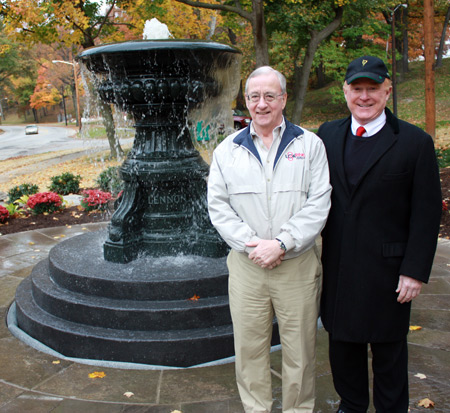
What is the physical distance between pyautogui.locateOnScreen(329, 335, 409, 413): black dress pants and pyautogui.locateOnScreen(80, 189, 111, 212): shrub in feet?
22.1

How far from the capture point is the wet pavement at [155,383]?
294 cm

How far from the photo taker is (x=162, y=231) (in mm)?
4594

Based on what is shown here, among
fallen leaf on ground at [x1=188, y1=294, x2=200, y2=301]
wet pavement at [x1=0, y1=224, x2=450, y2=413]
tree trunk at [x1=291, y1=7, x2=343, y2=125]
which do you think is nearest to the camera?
wet pavement at [x1=0, y1=224, x2=450, y2=413]

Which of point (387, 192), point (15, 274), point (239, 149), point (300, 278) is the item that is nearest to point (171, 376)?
point (300, 278)

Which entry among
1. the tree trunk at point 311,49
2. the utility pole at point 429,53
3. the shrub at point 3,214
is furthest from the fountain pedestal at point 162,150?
the tree trunk at point 311,49

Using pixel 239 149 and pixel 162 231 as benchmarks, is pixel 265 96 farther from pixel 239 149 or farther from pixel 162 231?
pixel 162 231

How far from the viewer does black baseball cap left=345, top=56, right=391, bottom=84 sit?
226cm

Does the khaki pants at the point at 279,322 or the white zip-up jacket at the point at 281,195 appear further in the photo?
the khaki pants at the point at 279,322

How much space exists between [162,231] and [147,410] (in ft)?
6.45

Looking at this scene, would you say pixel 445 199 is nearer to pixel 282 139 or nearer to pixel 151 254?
pixel 151 254

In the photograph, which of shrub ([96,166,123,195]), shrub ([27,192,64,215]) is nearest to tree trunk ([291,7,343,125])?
shrub ([96,166,123,195])

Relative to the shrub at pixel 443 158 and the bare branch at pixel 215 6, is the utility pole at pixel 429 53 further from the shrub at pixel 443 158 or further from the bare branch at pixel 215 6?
the bare branch at pixel 215 6

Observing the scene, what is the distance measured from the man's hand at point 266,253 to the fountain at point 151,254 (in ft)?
4.38

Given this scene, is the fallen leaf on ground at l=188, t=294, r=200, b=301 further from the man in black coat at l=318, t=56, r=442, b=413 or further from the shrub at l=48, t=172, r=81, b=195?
the shrub at l=48, t=172, r=81, b=195
